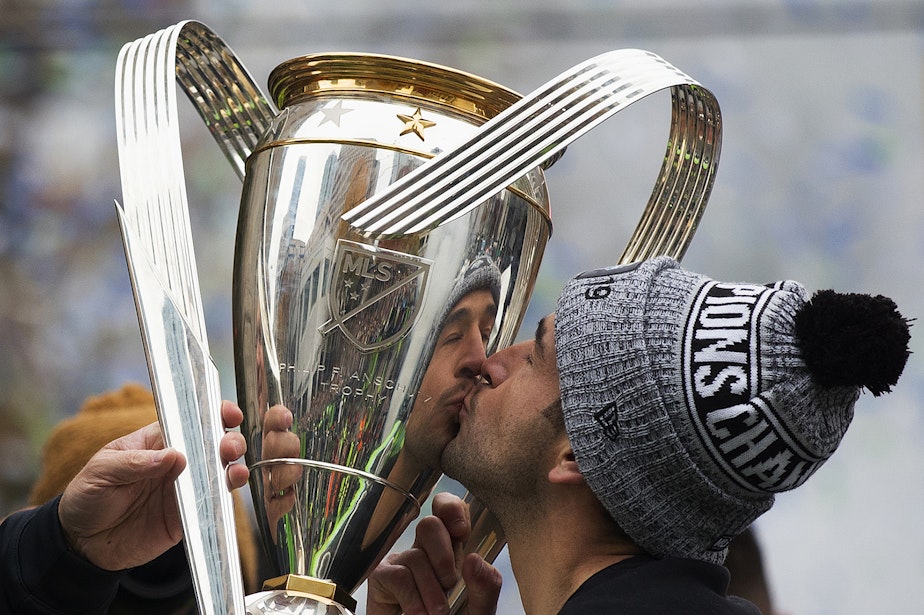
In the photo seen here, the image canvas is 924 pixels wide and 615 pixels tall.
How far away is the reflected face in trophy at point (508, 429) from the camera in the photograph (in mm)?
1041

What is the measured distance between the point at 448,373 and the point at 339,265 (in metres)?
0.15

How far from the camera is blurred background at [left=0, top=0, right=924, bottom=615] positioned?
2730 mm

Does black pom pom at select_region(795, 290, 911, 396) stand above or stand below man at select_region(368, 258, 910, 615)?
above

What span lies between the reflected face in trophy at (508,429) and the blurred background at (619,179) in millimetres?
1776

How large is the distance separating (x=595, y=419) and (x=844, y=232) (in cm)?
210

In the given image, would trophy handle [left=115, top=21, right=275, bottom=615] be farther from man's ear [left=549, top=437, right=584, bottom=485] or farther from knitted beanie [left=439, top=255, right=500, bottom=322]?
man's ear [left=549, top=437, right=584, bottom=485]

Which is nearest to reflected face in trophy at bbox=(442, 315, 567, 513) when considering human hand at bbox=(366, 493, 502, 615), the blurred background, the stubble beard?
the stubble beard

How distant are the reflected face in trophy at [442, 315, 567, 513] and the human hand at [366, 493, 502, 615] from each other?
11 centimetres

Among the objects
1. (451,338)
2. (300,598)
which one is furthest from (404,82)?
(300,598)

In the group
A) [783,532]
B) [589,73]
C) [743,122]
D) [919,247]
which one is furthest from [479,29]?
[589,73]

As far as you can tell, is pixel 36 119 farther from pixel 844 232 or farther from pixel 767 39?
pixel 844 232

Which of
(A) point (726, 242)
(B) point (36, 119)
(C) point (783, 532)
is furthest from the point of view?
(B) point (36, 119)

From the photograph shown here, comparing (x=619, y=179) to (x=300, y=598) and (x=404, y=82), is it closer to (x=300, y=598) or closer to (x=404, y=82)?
(x=404, y=82)

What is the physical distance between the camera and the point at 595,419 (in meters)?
1.00
